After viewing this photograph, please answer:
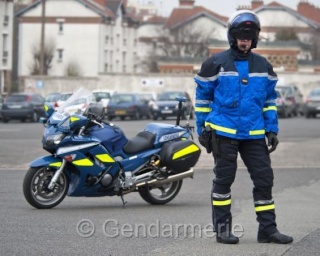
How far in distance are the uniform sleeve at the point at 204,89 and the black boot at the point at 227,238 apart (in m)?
0.87

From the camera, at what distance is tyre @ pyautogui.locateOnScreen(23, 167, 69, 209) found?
10922 mm

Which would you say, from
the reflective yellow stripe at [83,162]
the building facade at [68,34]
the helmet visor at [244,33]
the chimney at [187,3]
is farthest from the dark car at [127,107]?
the chimney at [187,3]

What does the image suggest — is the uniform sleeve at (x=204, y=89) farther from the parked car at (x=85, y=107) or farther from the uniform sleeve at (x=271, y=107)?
the parked car at (x=85, y=107)

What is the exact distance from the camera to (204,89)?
8.32 metres

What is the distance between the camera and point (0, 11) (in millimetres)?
80312

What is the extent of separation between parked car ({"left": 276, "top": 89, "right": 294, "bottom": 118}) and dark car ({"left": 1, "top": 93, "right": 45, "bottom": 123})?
11767 mm

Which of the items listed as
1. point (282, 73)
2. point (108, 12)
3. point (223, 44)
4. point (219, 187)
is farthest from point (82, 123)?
point (108, 12)

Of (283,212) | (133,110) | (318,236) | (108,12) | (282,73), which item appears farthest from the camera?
(108,12)

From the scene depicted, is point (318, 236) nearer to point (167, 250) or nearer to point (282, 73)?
point (167, 250)

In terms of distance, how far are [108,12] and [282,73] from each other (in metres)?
32.1

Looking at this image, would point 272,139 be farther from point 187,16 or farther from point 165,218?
point 187,16

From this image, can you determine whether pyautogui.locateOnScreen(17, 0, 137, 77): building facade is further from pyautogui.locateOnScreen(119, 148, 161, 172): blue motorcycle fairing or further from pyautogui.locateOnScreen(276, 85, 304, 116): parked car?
pyautogui.locateOnScreen(119, 148, 161, 172): blue motorcycle fairing

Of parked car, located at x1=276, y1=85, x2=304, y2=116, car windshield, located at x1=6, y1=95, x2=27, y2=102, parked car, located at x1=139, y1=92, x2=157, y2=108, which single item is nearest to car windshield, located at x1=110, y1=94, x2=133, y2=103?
parked car, located at x1=139, y1=92, x2=157, y2=108

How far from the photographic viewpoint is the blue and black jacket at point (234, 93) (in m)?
8.17
